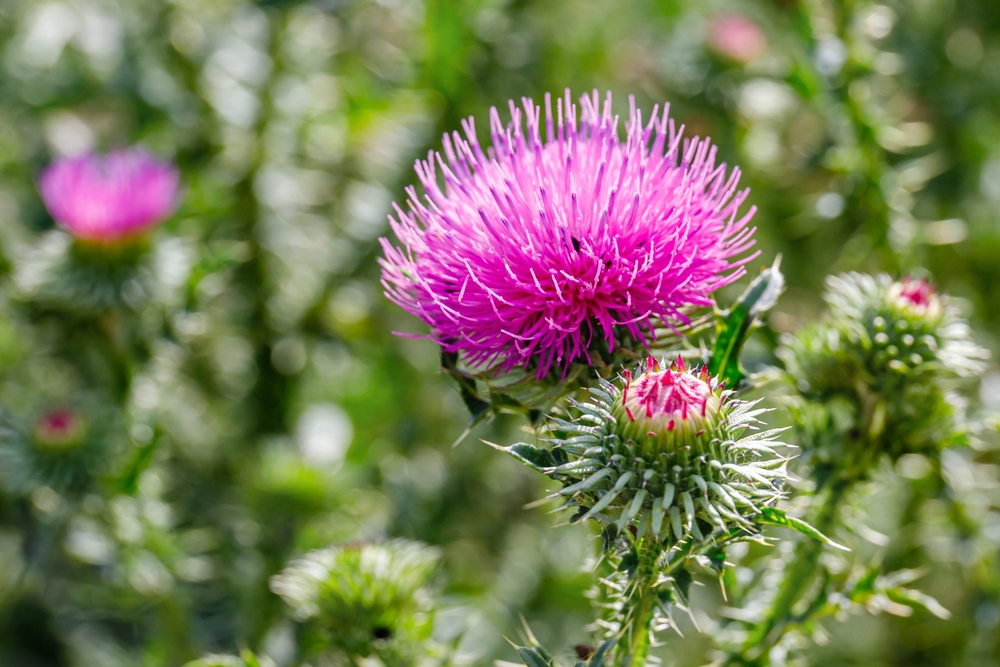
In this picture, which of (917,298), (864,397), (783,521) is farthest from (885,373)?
(783,521)

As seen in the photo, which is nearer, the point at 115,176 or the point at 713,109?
the point at 115,176

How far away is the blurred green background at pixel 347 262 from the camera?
14.7 ft

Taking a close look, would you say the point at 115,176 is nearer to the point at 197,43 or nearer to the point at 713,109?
the point at 197,43

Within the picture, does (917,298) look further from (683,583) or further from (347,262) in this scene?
(347,262)

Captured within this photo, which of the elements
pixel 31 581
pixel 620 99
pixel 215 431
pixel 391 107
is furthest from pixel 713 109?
pixel 31 581

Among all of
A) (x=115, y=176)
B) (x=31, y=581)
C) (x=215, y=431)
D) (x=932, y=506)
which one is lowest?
(x=31, y=581)

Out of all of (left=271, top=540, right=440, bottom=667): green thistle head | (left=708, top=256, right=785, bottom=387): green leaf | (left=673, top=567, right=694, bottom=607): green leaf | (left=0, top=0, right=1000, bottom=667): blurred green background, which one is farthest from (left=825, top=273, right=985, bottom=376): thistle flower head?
(left=271, top=540, right=440, bottom=667): green thistle head

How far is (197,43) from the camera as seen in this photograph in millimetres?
6277

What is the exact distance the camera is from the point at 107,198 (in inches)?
183

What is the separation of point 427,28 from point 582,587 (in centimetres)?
361

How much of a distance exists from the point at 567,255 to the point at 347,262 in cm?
339

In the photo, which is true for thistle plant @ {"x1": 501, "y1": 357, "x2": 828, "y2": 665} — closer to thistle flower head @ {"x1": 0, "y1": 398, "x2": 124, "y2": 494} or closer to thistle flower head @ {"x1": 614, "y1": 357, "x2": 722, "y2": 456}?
thistle flower head @ {"x1": 614, "y1": 357, "x2": 722, "y2": 456}

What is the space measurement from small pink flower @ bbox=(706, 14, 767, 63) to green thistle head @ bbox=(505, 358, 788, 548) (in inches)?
158

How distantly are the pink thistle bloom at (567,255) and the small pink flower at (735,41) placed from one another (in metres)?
3.21
